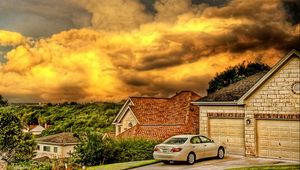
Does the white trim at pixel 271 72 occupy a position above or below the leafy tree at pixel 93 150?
above

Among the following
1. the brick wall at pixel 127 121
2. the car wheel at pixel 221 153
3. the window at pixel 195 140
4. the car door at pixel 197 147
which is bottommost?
the car wheel at pixel 221 153

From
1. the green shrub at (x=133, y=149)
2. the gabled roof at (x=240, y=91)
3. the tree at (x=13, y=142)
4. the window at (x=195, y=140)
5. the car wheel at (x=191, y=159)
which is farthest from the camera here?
the tree at (x=13, y=142)

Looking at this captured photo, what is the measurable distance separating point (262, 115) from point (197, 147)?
483cm

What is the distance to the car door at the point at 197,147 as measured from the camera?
2227 cm

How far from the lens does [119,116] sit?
139 feet

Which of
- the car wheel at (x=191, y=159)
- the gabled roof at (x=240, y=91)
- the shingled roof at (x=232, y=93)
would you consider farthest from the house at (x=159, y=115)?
the car wheel at (x=191, y=159)

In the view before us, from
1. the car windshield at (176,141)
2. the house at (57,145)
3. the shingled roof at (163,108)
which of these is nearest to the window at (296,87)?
the car windshield at (176,141)

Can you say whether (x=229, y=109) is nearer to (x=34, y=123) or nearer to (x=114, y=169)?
(x=114, y=169)

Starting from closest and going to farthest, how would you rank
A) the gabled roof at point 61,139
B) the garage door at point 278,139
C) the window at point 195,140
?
the window at point 195,140, the garage door at point 278,139, the gabled roof at point 61,139

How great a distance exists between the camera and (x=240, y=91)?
27.5m

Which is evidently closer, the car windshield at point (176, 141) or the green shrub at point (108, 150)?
the car windshield at point (176, 141)

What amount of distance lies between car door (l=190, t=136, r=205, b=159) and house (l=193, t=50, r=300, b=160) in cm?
399

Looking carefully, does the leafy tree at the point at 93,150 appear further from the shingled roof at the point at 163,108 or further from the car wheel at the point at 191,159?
the shingled roof at the point at 163,108

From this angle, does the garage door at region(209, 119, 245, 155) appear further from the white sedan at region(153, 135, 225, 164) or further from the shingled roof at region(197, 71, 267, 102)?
the white sedan at region(153, 135, 225, 164)
